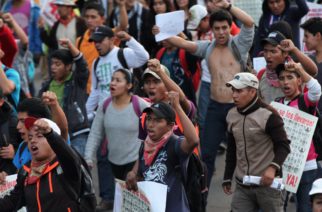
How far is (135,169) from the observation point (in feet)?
25.1

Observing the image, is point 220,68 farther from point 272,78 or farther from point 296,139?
point 296,139

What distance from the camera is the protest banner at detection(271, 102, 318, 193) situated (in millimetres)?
8539

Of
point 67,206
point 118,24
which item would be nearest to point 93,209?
point 67,206

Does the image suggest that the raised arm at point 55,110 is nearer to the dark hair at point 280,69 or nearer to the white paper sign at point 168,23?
the dark hair at point 280,69

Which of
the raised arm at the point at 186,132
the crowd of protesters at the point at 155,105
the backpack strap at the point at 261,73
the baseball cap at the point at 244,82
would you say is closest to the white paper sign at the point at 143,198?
the crowd of protesters at the point at 155,105

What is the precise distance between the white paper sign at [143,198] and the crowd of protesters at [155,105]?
9cm

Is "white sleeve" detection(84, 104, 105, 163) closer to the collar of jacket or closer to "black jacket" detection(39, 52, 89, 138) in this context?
"black jacket" detection(39, 52, 89, 138)

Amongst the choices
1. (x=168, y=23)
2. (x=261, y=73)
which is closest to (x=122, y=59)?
(x=168, y=23)

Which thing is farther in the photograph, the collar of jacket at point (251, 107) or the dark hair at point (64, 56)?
the dark hair at point (64, 56)

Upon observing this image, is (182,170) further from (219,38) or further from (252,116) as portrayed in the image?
(219,38)

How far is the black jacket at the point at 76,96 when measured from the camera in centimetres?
1004

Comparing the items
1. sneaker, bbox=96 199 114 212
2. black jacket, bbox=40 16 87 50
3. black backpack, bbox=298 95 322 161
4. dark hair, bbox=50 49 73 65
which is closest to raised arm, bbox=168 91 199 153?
black backpack, bbox=298 95 322 161

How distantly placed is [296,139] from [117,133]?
1758 millimetres

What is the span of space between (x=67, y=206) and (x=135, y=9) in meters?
6.27
